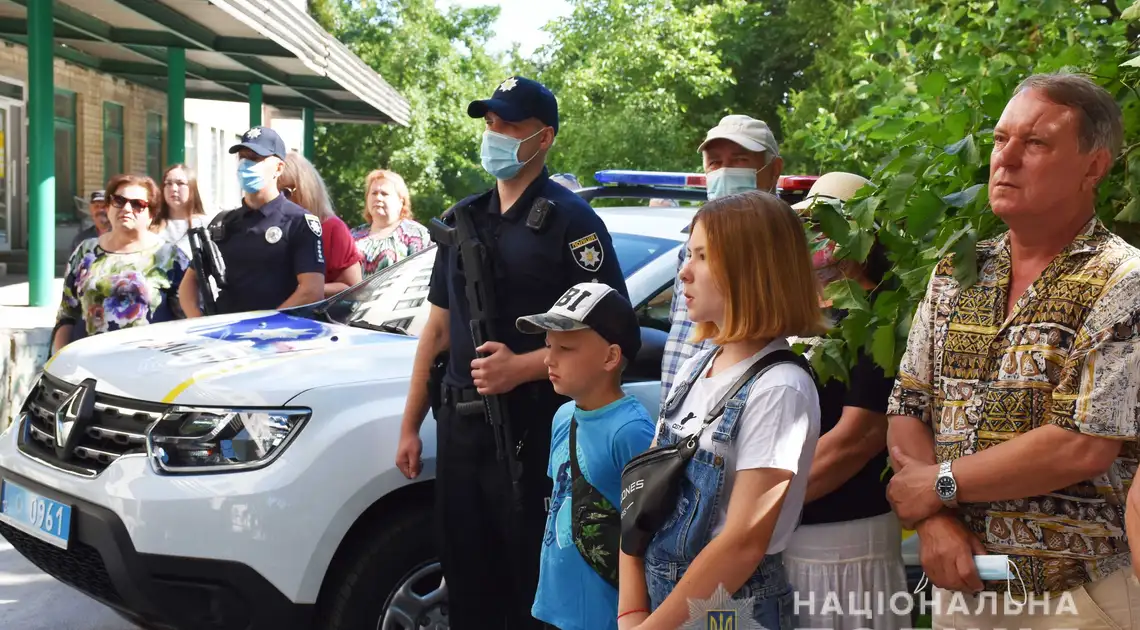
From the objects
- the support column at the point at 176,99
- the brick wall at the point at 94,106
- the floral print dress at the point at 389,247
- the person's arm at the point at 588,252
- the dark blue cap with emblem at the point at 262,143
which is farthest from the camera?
the brick wall at the point at 94,106

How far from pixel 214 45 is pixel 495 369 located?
12302mm

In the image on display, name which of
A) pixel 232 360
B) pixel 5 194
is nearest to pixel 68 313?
pixel 232 360

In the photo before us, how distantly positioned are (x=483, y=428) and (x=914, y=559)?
156 cm

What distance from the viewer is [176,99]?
14.8 metres

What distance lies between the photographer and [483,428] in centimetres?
332

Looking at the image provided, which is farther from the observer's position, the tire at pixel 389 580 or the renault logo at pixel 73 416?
the renault logo at pixel 73 416

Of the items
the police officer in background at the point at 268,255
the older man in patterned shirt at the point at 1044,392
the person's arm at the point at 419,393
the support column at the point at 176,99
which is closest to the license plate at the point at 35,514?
the person's arm at the point at 419,393

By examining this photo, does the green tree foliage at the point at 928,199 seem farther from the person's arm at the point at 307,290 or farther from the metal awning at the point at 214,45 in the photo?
the metal awning at the point at 214,45

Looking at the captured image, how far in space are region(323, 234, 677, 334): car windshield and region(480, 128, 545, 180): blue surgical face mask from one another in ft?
2.89

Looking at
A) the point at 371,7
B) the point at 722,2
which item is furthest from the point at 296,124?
the point at 722,2

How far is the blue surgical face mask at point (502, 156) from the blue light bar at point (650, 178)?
152 cm

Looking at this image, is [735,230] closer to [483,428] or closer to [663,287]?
[483,428]

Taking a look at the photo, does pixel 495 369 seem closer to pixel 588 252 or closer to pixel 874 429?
pixel 588 252

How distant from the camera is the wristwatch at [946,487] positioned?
2.16 m
